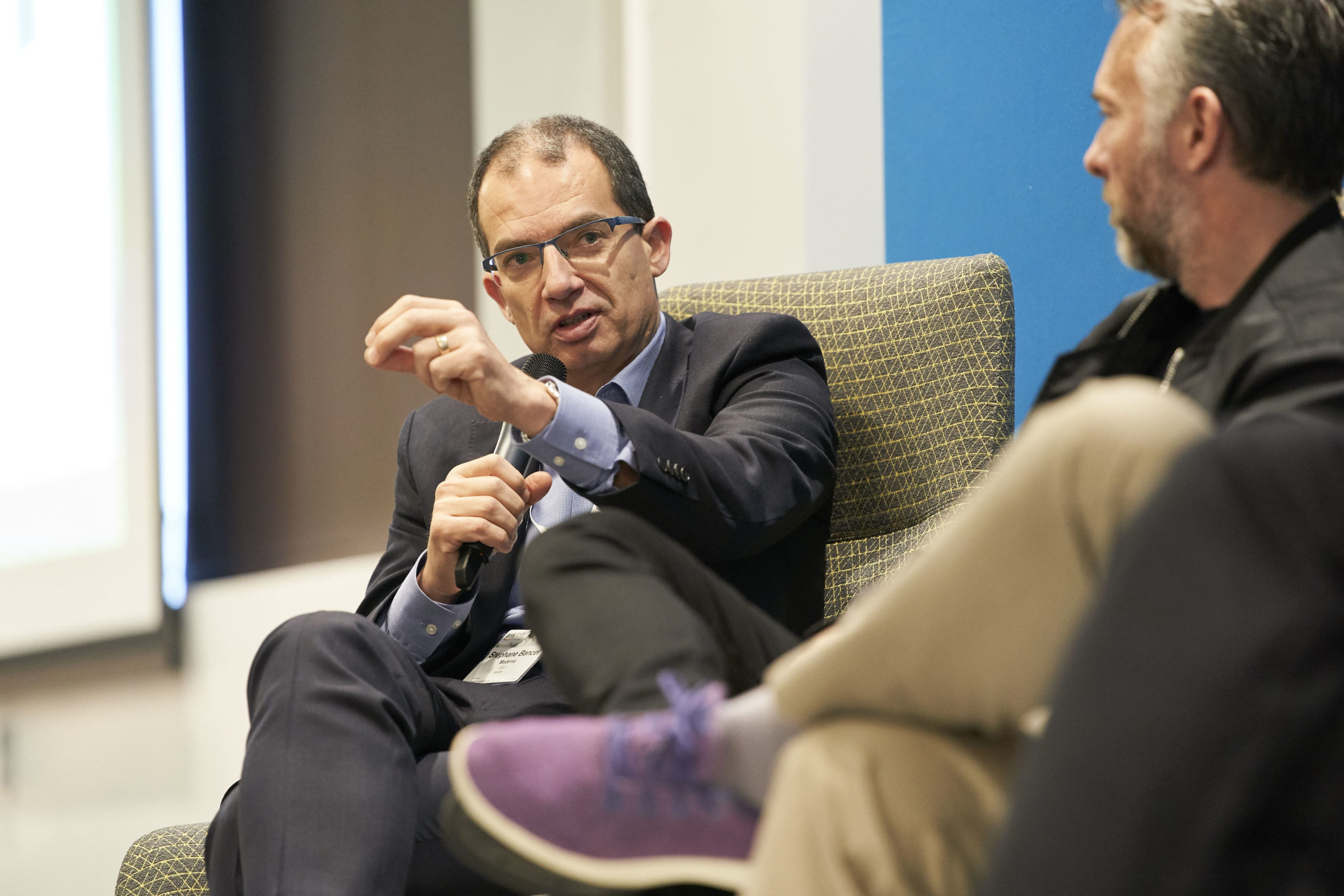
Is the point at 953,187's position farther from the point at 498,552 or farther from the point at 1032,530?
the point at 1032,530

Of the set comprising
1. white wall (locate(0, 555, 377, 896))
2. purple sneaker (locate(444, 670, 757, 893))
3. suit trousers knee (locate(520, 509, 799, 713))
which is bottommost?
white wall (locate(0, 555, 377, 896))

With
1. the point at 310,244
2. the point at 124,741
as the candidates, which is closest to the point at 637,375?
the point at 310,244

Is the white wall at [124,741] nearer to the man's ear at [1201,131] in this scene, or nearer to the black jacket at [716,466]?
the black jacket at [716,466]

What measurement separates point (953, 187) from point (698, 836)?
5.56ft

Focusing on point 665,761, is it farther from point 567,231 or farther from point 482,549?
point 567,231

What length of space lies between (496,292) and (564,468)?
2.09 ft

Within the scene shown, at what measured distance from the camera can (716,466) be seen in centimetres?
137

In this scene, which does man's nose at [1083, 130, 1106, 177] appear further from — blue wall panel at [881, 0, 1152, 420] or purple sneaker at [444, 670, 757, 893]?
blue wall panel at [881, 0, 1152, 420]

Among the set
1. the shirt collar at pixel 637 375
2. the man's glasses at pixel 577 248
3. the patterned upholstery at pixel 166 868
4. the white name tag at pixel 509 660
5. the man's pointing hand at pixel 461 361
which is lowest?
the patterned upholstery at pixel 166 868

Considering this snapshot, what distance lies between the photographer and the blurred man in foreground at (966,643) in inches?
27.7

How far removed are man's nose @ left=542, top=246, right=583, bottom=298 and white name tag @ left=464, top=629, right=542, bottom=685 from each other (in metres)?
0.45

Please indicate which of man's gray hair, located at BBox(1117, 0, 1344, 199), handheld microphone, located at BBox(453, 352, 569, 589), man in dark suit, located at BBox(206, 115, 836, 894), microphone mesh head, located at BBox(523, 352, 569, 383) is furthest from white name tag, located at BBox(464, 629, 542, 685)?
man's gray hair, located at BBox(1117, 0, 1344, 199)

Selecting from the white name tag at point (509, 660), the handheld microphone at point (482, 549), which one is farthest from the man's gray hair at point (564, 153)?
the white name tag at point (509, 660)

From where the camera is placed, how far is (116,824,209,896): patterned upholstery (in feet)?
5.05
